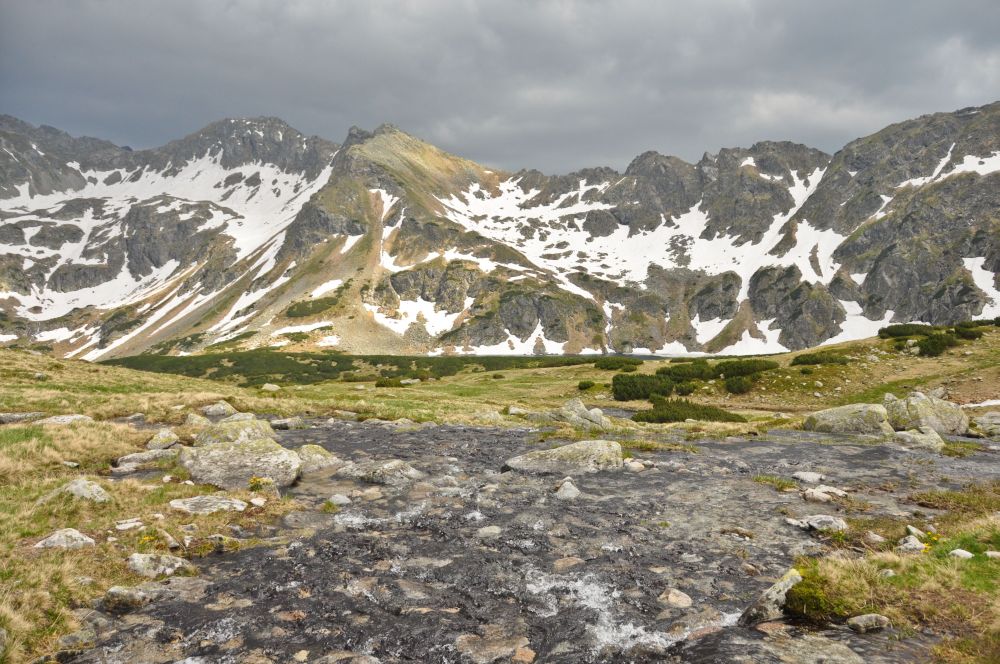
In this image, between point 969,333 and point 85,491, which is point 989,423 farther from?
point 85,491

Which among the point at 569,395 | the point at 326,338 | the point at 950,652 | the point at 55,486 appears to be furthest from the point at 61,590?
the point at 326,338

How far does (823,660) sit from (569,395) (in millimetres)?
48755

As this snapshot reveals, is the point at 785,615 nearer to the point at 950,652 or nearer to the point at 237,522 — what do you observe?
the point at 950,652

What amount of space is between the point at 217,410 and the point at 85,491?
18.5 meters

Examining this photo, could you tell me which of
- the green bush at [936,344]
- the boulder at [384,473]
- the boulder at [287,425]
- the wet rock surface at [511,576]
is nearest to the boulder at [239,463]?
the wet rock surface at [511,576]

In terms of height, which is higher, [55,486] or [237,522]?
[55,486]

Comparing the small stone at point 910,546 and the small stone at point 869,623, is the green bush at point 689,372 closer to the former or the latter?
the small stone at point 910,546

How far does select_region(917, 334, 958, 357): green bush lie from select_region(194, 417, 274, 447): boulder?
5970cm

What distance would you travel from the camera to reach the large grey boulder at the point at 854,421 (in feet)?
96.2

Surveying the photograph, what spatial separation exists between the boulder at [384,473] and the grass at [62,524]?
3.58 meters

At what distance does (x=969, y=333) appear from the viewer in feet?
172

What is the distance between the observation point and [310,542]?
11641 millimetres

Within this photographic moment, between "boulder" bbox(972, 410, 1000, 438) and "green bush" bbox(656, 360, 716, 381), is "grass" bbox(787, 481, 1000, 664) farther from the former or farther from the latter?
"green bush" bbox(656, 360, 716, 381)

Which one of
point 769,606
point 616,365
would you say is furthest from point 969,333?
point 769,606
